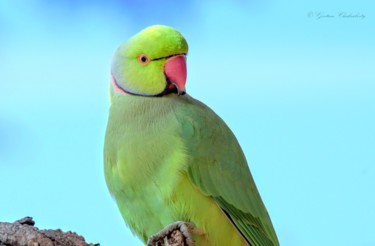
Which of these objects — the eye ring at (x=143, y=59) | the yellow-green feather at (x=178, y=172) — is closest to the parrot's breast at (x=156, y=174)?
the yellow-green feather at (x=178, y=172)

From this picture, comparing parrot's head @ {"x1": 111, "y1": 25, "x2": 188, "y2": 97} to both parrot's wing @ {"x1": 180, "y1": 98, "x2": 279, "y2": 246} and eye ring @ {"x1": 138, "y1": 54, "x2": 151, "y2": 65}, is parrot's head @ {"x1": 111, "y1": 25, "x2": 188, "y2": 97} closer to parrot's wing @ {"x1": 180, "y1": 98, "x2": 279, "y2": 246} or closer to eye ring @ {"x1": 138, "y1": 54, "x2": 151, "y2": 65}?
eye ring @ {"x1": 138, "y1": 54, "x2": 151, "y2": 65}

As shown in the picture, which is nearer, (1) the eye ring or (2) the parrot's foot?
(2) the parrot's foot

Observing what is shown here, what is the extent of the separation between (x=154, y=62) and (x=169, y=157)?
0.94 feet

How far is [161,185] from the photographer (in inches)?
62.5

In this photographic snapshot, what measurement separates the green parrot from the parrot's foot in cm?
1

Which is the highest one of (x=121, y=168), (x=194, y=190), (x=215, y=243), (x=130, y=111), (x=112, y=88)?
(x=112, y=88)

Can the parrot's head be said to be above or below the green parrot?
above

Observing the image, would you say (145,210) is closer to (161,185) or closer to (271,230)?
(161,185)

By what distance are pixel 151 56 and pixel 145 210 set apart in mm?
448

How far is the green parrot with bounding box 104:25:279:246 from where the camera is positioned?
1.60 metres

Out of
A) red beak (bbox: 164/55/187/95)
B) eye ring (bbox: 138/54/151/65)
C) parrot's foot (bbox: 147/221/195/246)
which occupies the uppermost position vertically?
eye ring (bbox: 138/54/151/65)

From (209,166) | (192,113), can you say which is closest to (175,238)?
(209,166)

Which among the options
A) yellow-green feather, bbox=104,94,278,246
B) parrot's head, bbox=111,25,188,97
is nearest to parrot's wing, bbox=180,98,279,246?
yellow-green feather, bbox=104,94,278,246

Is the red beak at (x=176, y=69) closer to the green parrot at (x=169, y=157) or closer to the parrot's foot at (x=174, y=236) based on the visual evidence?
the green parrot at (x=169, y=157)
